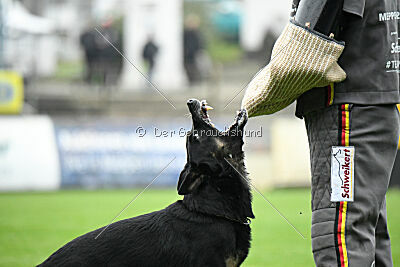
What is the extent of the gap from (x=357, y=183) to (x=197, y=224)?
995 millimetres

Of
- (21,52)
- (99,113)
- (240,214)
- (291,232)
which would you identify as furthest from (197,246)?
(21,52)

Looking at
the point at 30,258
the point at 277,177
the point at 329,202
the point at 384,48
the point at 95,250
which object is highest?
the point at 384,48

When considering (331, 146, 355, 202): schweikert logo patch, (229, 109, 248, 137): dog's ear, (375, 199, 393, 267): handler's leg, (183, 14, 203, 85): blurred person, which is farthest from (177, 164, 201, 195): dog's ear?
(183, 14, 203, 85): blurred person

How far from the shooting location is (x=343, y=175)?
3217 millimetres

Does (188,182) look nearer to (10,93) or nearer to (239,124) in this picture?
(239,124)

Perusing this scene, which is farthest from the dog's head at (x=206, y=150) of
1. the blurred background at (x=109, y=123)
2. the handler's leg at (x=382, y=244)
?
the handler's leg at (x=382, y=244)

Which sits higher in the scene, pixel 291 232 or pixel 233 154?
pixel 233 154

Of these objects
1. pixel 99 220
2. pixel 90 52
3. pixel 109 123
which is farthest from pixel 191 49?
pixel 99 220

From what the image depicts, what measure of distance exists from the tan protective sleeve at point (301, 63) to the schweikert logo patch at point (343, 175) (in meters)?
0.39

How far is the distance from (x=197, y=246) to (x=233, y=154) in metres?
0.69

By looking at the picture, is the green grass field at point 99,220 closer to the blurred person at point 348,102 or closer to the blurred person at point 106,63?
the blurred person at point 348,102

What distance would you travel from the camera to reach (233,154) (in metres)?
3.88

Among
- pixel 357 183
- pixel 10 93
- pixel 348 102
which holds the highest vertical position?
pixel 348 102

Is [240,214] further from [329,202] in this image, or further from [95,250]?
[95,250]
